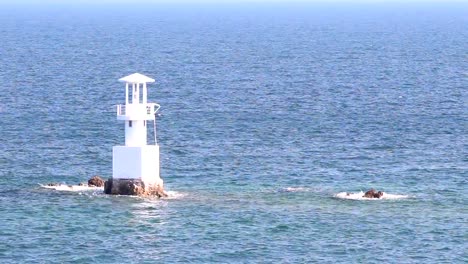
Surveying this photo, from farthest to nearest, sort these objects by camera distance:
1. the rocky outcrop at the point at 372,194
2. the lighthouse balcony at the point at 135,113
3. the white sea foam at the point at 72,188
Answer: the white sea foam at the point at 72,188
the rocky outcrop at the point at 372,194
the lighthouse balcony at the point at 135,113

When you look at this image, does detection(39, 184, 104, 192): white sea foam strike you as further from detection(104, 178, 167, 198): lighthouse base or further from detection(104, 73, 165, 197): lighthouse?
detection(104, 178, 167, 198): lighthouse base

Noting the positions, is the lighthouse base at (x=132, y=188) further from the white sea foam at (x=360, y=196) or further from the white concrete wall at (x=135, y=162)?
the white sea foam at (x=360, y=196)

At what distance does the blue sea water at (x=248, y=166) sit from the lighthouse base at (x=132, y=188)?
19.8 inches

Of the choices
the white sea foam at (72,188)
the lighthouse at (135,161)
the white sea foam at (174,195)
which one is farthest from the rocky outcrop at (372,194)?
the white sea foam at (72,188)

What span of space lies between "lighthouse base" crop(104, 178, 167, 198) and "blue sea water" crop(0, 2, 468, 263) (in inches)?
19.8

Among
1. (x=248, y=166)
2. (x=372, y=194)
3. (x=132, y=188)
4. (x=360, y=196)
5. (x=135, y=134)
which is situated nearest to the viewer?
(x=132, y=188)

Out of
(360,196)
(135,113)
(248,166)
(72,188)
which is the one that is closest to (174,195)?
(135,113)

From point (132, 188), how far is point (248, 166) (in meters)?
12.2

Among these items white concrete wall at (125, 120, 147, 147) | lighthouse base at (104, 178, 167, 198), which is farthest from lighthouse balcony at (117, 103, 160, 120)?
lighthouse base at (104, 178, 167, 198)

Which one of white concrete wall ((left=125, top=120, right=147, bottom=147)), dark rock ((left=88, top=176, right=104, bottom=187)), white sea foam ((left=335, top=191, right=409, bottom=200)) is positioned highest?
white concrete wall ((left=125, top=120, right=147, bottom=147))

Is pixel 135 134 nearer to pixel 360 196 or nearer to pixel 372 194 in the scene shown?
pixel 360 196

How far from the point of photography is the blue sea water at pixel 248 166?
6062cm

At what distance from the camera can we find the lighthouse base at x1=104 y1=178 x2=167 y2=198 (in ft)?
225

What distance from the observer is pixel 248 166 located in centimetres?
7962
